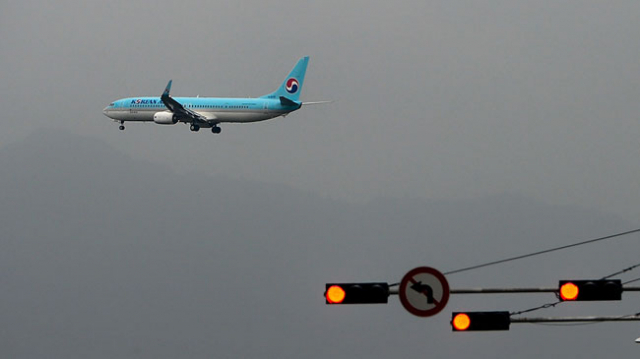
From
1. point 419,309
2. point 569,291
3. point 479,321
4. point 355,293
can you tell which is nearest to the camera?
point 419,309

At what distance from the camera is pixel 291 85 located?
10306cm

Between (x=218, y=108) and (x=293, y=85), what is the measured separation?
658 cm

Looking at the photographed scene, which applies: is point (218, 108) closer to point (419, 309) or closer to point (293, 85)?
point (293, 85)

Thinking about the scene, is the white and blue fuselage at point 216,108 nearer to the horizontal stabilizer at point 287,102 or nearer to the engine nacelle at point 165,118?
the horizontal stabilizer at point 287,102

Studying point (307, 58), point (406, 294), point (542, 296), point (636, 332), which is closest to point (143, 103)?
point (307, 58)

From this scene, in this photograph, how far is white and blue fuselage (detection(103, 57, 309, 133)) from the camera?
98.2 meters

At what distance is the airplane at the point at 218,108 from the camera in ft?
322

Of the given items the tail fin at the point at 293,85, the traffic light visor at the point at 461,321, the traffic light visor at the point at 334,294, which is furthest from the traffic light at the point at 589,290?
the tail fin at the point at 293,85

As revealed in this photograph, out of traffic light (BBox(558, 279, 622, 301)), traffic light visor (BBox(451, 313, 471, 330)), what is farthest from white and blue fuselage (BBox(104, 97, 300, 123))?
traffic light visor (BBox(451, 313, 471, 330))

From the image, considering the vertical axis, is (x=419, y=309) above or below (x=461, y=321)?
below

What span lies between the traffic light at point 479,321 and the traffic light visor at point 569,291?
1.38 metres

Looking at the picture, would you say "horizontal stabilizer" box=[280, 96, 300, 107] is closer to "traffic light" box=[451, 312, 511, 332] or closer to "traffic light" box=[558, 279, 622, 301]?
"traffic light" box=[558, 279, 622, 301]

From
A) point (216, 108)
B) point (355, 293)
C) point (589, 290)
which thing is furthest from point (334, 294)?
point (216, 108)

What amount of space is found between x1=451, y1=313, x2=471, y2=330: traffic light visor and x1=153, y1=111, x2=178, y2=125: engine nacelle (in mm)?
74873
